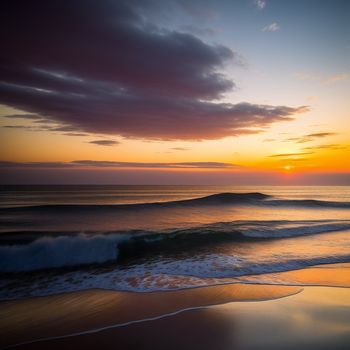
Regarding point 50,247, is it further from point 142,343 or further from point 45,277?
point 142,343

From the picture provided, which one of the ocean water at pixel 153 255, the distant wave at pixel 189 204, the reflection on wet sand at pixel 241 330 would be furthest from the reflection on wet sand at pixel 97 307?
the distant wave at pixel 189 204

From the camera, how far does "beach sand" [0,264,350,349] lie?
3.93 metres

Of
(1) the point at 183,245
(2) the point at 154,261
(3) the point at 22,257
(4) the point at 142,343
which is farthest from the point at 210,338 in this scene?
(3) the point at 22,257

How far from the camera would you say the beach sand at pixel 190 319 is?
3.93 metres

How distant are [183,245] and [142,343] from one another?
7547mm

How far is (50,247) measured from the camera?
10.1 meters

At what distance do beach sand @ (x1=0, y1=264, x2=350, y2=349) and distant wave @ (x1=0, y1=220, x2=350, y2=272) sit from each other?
12.3 ft

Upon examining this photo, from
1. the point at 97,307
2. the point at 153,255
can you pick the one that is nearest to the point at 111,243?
the point at 153,255

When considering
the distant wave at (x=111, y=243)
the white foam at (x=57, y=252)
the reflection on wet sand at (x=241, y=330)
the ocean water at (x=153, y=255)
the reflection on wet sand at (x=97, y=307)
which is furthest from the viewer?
the distant wave at (x=111, y=243)

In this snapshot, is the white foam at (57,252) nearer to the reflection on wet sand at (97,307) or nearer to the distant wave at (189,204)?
the reflection on wet sand at (97,307)

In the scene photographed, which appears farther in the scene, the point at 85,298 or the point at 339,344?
the point at 85,298

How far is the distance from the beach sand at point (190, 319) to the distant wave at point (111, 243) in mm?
3755

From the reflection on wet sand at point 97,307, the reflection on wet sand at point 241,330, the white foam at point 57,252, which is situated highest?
the reflection on wet sand at point 241,330

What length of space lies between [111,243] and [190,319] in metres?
7.05
